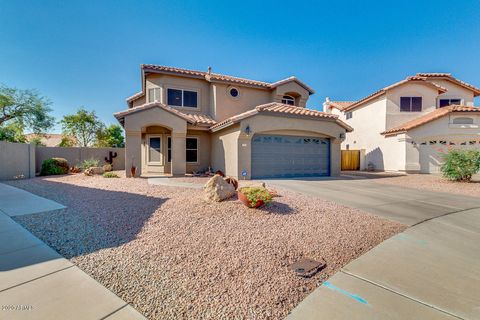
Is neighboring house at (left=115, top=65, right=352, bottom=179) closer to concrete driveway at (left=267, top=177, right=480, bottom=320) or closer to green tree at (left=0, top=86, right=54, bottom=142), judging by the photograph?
concrete driveway at (left=267, top=177, right=480, bottom=320)

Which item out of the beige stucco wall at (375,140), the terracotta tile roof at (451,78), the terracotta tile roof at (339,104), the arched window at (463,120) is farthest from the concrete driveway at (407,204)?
the terracotta tile roof at (339,104)

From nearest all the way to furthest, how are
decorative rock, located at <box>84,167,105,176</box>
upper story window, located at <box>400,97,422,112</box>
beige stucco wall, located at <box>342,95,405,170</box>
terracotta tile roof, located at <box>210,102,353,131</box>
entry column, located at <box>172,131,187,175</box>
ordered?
terracotta tile roof, located at <box>210,102,353,131</box> < entry column, located at <box>172,131,187,175</box> < decorative rock, located at <box>84,167,105,176</box> < beige stucco wall, located at <box>342,95,405,170</box> < upper story window, located at <box>400,97,422,112</box>

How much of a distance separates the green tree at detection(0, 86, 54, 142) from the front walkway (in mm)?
27505

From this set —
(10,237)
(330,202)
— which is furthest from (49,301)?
(330,202)

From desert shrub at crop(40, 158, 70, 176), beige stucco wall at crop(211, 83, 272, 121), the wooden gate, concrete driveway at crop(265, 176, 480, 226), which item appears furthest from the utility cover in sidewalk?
the wooden gate

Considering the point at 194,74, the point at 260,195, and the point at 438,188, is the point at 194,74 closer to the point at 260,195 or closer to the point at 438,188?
the point at 260,195

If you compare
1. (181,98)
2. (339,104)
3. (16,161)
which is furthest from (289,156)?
(339,104)

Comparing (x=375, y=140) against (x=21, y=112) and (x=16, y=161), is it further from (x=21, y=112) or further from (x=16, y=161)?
(x=21, y=112)

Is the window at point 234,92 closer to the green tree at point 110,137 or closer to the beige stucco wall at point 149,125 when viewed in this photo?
the beige stucco wall at point 149,125

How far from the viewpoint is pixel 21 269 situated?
10.4ft

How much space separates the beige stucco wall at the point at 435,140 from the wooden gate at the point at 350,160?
15.3 feet

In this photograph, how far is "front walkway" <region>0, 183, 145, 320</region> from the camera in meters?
2.36

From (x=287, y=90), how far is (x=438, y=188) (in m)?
11.7

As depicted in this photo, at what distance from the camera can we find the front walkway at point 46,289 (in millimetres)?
2361
